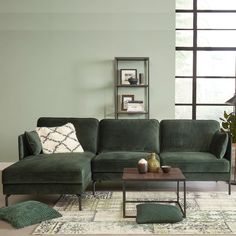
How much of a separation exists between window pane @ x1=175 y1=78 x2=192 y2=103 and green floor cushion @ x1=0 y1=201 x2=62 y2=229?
10.3 ft

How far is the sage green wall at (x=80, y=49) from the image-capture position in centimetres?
538

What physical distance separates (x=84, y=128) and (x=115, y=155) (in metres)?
0.72

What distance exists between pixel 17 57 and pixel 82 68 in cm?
104

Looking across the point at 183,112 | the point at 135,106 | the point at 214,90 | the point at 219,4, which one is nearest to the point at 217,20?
the point at 219,4

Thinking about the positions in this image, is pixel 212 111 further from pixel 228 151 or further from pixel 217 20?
pixel 228 151

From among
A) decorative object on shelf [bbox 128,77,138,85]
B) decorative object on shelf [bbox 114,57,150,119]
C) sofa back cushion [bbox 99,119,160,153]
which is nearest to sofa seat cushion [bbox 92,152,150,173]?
sofa back cushion [bbox 99,119,160,153]

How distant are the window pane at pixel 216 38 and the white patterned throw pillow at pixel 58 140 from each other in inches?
106

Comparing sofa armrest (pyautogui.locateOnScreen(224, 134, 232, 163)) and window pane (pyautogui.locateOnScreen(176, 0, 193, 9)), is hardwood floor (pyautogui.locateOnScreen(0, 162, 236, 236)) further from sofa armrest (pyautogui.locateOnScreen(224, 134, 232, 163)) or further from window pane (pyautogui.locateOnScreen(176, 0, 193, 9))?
window pane (pyautogui.locateOnScreen(176, 0, 193, 9))

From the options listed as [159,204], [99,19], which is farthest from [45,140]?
[99,19]

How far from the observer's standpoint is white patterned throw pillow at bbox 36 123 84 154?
4.18m

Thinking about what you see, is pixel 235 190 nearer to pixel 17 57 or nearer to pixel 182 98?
pixel 182 98

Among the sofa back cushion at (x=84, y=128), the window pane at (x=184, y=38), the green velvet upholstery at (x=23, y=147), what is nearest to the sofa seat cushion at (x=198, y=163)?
the sofa back cushion at (x=84, y=128)

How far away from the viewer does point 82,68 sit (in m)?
5.41

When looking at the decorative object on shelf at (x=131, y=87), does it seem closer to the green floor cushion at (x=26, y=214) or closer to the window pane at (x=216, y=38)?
the window pane at (x=216, y=38)
